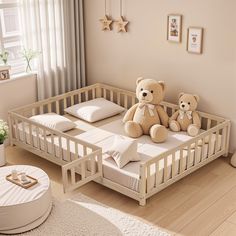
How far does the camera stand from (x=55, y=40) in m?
4.68

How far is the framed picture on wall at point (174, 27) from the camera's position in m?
4.13

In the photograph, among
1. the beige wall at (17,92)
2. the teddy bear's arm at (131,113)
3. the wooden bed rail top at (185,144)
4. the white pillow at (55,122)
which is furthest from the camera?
the beige wall at (17,92)

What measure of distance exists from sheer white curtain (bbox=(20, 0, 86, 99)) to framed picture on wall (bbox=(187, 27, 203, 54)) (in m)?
1.35

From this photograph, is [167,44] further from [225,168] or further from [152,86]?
[225,168]

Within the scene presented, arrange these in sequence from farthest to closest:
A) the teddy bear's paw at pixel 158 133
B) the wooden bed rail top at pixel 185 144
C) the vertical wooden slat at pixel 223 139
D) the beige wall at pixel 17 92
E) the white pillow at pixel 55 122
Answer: the beige wall at pixel 17 92
the white pillow at pixel 55 122
the vertical wooden slat at pixel 223 139
the teddy bear's paw at pixel 158 133
the wooden bed rail top at pixel 185 144

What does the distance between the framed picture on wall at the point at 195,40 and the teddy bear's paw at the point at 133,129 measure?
0.86 m

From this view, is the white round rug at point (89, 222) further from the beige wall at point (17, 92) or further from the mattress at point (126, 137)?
the beige wall at point (17, 92)

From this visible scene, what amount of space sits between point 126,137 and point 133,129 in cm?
10

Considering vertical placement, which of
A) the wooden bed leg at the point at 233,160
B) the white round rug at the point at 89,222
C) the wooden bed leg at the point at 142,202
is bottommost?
the white round rug at the point at 89,222

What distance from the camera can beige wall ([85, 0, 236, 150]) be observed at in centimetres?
393

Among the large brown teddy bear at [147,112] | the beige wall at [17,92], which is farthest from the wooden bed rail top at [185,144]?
the beige wall at [17,92]

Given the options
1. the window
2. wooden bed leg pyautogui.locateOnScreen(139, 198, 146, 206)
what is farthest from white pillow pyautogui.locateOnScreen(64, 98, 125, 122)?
wooden bed leg pyautogui.locateOnScreen(139, 198, 146, 206)

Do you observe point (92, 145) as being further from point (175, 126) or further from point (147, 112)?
point (175, 126)

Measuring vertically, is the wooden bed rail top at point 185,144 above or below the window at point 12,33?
below
